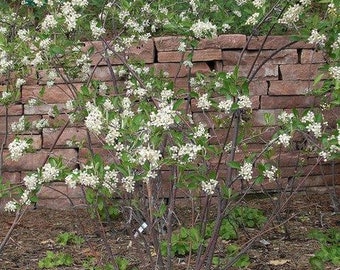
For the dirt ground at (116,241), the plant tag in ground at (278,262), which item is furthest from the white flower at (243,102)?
the plant tag in ground at (278,262)

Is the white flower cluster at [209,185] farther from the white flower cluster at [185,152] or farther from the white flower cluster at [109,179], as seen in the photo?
the white flower cluster at [109,179]

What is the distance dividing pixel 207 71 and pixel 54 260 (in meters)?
1.60

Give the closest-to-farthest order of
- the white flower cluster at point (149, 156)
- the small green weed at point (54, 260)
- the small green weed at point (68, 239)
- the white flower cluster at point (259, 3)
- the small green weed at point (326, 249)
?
the white flower cluster at point (149, 156) < the white flower cluster at point (259, 3) < the small green weed at point (326, 249) < the small green weed at point (54, 260) < the small green weed at point (68, 239)

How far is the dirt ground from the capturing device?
380cm

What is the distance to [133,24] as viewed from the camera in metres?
3.59

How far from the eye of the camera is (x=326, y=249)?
12.1 feet

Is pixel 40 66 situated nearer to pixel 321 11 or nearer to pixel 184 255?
pixel 184 255

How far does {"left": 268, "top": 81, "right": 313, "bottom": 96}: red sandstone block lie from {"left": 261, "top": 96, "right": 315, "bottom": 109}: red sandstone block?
32 millimetres

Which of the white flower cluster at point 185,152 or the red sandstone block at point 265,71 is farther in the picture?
the red sandstone block at point 265,71

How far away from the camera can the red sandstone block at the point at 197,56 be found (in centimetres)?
462

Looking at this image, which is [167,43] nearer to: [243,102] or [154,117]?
[243,102]

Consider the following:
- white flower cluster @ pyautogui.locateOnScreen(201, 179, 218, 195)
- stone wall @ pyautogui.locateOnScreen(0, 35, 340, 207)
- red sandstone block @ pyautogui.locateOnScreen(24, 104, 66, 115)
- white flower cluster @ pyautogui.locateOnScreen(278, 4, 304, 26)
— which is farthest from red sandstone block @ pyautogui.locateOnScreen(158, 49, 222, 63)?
white flower cluster @ pyautogui.locateOnScreen(201, 179, 218, 195)

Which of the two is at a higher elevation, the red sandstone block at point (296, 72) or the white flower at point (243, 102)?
the white flower at point (243, 102)


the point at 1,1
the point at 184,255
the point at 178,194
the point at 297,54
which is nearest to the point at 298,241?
the point at 184,255
